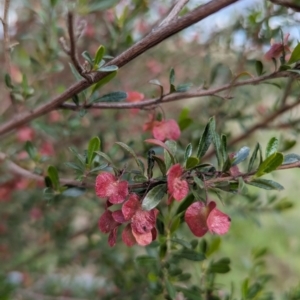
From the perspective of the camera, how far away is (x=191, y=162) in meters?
0.42

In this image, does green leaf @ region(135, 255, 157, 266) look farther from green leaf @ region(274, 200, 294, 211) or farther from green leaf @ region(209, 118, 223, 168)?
green leaf @ region(274, 200, 294, 211)

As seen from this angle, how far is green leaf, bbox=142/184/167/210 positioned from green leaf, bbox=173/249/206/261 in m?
0.16

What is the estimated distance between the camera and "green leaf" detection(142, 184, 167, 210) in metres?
0.41

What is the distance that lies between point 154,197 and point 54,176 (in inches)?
7.3

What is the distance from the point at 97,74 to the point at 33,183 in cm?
49

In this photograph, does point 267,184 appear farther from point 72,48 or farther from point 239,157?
point 72,48

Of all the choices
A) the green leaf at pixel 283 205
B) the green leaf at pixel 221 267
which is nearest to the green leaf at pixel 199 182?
the green leaf at pixel 221 267

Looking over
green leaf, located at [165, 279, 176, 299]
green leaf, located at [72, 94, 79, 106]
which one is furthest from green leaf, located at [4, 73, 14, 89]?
green leaf, located at [165, 279, 176, 299]

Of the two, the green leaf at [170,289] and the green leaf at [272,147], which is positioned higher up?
the green leaf at [272,147]

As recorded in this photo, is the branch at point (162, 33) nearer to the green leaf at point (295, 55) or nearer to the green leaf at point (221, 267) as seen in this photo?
the green leaf at point (295, 55)

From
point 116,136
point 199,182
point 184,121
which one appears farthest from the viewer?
point 116,136

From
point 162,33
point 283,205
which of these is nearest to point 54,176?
point 162,33

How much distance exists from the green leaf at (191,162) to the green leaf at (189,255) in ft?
0.56

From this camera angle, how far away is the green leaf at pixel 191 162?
1.35 ft
